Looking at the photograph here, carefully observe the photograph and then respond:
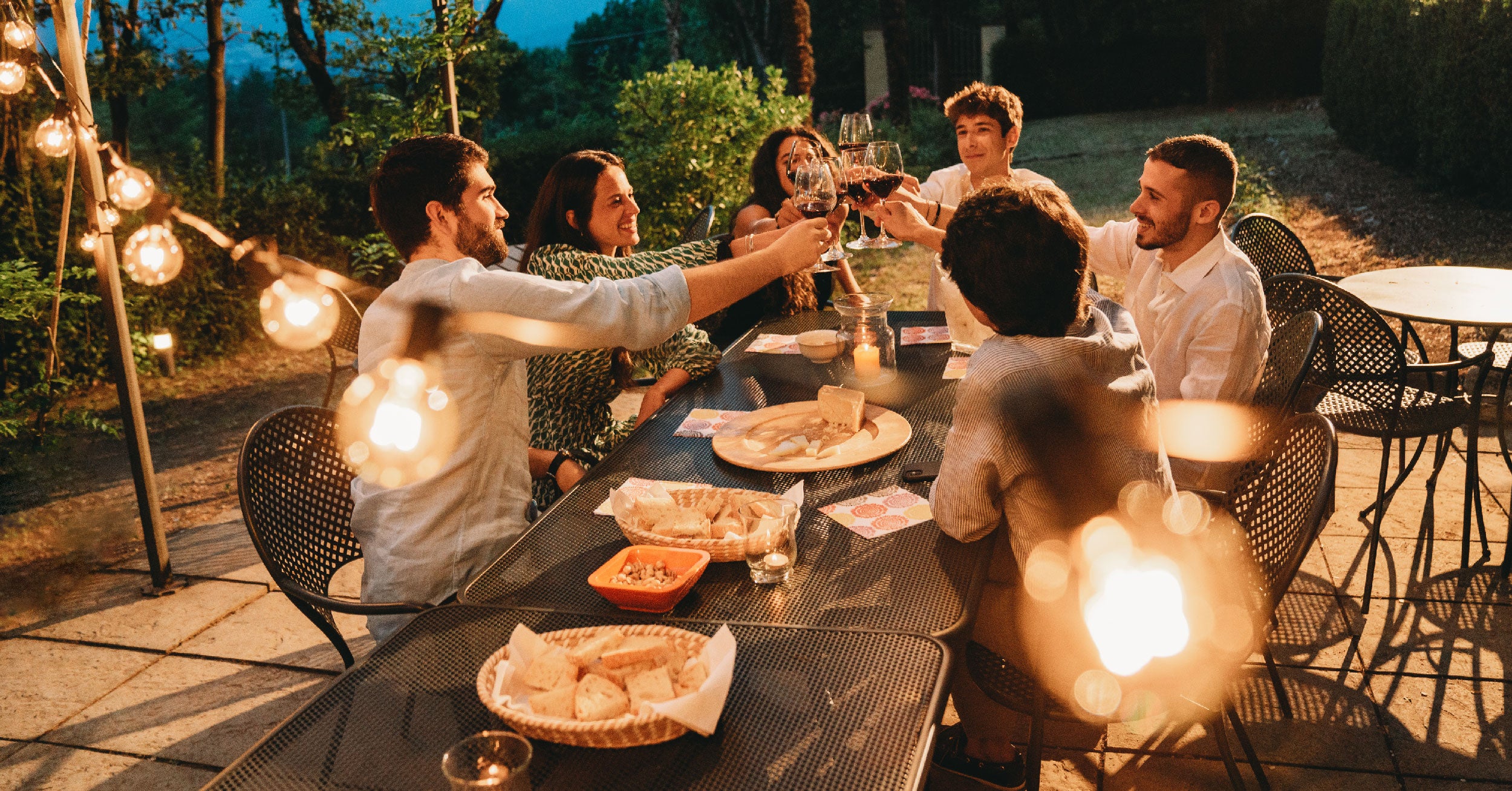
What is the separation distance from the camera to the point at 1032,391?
180cm

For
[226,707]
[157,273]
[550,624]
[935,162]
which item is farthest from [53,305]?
[935,162]

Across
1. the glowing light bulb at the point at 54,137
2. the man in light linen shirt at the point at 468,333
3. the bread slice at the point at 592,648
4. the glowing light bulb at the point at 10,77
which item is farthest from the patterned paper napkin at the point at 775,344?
the glowing light bulb at the point at 10,77

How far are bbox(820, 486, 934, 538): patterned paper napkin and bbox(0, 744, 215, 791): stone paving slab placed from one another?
198 cm

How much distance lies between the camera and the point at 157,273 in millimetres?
2105

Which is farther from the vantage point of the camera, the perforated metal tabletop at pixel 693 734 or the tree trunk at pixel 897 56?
the tree trunk at pixel 897 56

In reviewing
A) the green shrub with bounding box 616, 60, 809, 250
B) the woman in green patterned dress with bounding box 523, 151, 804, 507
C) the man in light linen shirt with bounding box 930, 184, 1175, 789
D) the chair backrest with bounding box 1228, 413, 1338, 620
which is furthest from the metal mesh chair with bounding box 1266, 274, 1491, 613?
the green shrub with bounding box 616, 60, 809, 250

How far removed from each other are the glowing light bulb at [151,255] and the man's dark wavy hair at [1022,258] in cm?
167

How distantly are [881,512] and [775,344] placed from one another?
1.58 m

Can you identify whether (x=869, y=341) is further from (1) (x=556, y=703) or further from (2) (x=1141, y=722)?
(1) (x=556, y=703)

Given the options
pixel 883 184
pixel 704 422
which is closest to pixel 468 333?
pixel 704 422

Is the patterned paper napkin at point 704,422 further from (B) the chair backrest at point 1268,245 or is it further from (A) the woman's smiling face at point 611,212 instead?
(B) the chair backrest at point 1268,245

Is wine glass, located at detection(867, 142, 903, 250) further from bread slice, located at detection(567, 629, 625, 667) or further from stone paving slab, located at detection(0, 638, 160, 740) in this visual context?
stone paving slab, located at detection(0, 638, 160, 740)

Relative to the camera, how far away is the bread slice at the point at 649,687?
→ 1305mm

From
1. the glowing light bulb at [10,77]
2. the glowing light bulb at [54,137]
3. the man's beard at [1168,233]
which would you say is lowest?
the man's beard at [1168,233]
